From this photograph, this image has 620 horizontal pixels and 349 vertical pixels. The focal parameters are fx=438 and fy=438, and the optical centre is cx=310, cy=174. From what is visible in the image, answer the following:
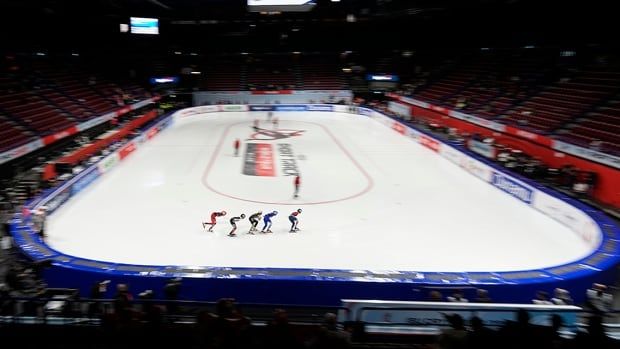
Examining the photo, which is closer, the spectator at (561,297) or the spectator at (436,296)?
the spectator at (436,296)

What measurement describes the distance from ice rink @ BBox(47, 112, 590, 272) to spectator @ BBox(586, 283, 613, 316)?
2.14 meters

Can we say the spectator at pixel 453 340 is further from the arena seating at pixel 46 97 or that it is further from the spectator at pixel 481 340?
the arena seating at pixel 46 97

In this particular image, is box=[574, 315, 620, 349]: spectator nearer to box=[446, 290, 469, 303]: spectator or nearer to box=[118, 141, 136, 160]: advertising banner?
box=[446, 290, 469, 303]: spectator

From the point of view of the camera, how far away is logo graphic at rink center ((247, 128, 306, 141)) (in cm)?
3194

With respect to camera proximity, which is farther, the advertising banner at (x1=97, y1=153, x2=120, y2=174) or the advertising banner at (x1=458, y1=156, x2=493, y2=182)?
the advertising banner at (x1=97, y1=153, x2=120, y2=174)

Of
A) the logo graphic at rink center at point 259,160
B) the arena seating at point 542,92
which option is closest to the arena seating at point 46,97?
the logo graphic at rink center at point 259,160

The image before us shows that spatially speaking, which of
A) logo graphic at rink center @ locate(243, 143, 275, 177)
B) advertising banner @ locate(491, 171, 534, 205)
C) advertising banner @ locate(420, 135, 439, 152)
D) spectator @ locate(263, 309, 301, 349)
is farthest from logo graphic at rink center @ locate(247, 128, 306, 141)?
spectator @ locate(263, 309, 301, 349)

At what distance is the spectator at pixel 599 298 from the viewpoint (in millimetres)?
9603

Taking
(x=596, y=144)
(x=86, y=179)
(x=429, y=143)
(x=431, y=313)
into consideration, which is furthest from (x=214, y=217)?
(x=429, y=143)

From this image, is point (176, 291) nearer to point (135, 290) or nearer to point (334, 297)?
point (135, 290)

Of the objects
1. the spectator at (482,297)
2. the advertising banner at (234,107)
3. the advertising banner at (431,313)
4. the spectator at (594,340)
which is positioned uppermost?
the advertising banner at (234,107)

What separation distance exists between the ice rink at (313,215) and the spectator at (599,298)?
2.14 metres

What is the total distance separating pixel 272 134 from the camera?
33625 millimetres

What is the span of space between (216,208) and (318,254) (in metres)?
5.51
